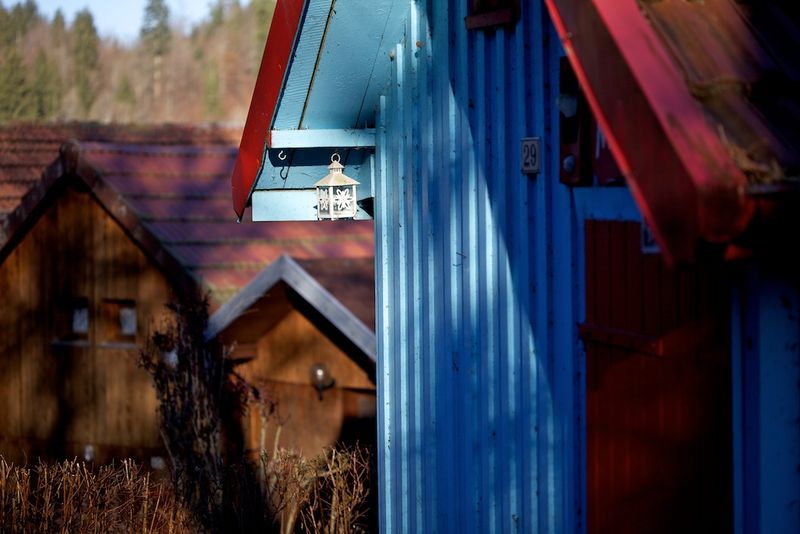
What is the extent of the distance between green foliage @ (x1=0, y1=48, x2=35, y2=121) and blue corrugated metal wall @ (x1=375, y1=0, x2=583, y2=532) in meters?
43.8

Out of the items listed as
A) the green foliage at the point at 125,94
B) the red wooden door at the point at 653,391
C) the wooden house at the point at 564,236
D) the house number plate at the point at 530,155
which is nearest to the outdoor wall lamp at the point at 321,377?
the wooden house at the point at 564,236

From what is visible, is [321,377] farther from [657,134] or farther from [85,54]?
[85,54]

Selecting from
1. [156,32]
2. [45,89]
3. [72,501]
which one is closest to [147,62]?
[156,32]

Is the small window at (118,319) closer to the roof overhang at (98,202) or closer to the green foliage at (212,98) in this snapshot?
the roof overhang at (98,202)

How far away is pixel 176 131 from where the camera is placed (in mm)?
23094

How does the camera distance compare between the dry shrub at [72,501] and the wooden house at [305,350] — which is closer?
the dry shrub at [72,501]

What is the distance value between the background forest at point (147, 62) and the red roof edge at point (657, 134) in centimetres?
5373

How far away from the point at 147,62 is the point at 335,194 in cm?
6019

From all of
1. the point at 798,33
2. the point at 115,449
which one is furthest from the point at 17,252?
the point at 798,33

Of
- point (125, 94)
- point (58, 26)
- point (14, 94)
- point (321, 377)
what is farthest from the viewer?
point (58, 26)

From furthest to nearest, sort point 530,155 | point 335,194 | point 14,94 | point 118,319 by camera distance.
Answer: point 14,94 < point 118,319 < point 335,194 < point 530,155

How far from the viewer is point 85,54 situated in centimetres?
6300

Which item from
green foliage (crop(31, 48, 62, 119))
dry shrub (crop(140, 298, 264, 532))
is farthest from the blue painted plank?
green foliage (crop(31, 48, 62, 119))

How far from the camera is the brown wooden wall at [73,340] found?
55.7 ft
